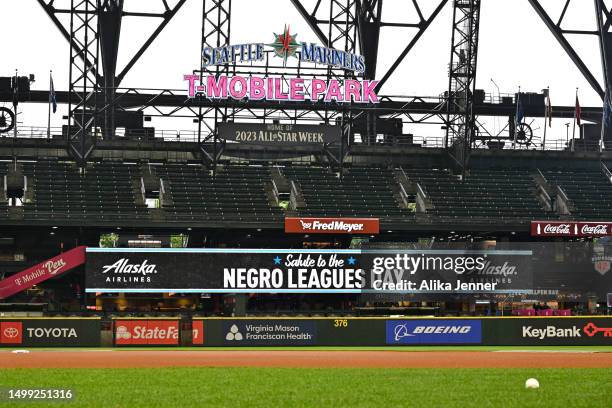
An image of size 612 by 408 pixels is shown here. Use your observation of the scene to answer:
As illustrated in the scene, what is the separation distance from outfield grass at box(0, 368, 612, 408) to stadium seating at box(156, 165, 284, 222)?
1157 inches

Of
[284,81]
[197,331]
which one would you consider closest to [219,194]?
[284,81]

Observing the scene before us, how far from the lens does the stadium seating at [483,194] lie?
61.4 metres

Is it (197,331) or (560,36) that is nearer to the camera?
(197,331)

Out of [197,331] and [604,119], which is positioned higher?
[604,119]

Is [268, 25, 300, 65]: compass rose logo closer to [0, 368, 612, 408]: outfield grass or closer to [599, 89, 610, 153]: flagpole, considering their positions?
[599, 89, 610, 153]: flagpole

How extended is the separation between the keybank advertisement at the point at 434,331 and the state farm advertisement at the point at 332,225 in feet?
40.7

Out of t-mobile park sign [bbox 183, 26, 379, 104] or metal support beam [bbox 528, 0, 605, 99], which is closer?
t-mobile park sign [bbox 183, 26, 379, 104]

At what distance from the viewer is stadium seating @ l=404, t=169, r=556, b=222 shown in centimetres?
6138

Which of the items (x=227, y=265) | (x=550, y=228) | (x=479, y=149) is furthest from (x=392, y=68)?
(x=227, y=265)

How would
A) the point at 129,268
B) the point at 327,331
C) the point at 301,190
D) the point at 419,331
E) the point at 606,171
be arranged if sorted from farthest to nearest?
the point at 606,171
the point at 301,190
the point at 129,268
the point at 419,331
the point at 327,331

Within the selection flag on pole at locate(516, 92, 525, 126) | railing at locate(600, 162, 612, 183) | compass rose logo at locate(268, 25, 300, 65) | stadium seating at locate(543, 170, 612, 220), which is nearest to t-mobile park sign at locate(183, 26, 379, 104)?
compass rose logo at locate(268, 25, 300, 65)

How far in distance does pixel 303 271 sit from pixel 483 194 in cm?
1507

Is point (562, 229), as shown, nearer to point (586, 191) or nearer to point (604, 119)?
point (586, 191)

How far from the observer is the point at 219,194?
201ft
